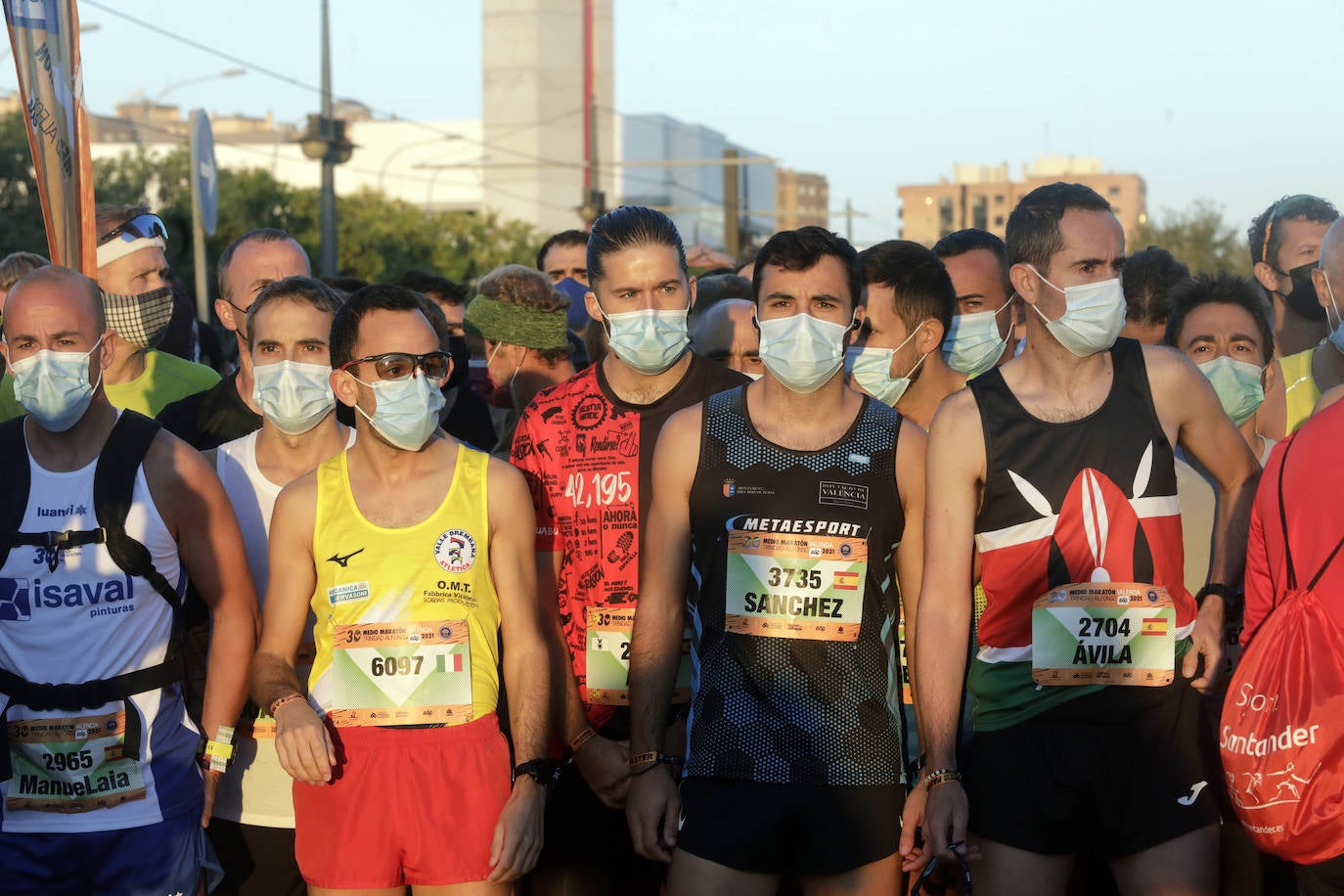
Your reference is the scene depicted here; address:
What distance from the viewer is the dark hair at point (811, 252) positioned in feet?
14.4

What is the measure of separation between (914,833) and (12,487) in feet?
9.13

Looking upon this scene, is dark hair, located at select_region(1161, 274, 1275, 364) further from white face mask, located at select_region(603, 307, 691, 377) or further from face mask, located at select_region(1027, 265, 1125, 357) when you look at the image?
white face mask, located at select_region(603, 307, 691, 377)

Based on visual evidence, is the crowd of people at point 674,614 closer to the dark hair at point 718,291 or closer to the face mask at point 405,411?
the face mask at point 405,411

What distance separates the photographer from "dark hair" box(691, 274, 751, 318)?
22.9 feet

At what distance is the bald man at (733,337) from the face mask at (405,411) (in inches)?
74.1

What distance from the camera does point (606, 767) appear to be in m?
4.51

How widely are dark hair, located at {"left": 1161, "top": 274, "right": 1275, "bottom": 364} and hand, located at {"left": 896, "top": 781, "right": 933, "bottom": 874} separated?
2.71 metres

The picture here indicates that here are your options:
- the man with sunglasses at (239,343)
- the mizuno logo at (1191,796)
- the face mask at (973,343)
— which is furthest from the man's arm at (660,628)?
the face mask at (973,343)

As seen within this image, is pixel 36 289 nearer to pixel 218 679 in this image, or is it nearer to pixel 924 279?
pixel 218 679

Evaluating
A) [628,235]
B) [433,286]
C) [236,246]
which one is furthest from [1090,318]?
[433,286]

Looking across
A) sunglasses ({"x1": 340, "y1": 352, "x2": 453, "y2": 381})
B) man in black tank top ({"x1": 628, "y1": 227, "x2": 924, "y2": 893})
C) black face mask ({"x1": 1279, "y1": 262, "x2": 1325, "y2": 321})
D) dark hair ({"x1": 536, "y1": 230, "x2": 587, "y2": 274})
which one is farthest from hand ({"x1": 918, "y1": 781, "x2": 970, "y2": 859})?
dark hair ({"x1": 536, "y1": 230, "x2": 587, "y2": 274})

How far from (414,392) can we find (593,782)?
4.32ft

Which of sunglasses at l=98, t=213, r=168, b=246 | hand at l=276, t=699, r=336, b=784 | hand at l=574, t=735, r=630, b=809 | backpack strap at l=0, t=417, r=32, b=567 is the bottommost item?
hand at l=574, t=735, r=630, b=809

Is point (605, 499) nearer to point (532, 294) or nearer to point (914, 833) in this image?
point (914, 833)
